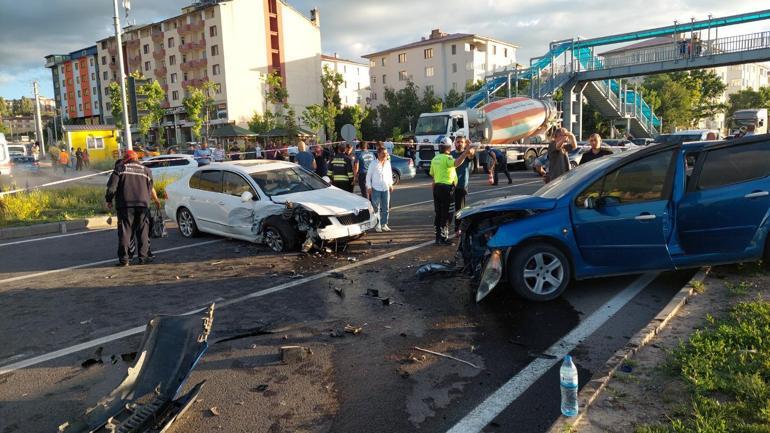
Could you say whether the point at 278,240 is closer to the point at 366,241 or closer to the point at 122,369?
the point at 366,241

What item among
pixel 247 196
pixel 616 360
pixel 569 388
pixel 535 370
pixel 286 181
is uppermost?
pixel 286 181

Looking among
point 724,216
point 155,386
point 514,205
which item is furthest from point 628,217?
point 155,386

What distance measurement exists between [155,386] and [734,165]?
19.3 feet

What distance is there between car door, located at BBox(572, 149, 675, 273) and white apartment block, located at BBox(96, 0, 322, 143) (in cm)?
6026

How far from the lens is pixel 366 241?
30.7 feet

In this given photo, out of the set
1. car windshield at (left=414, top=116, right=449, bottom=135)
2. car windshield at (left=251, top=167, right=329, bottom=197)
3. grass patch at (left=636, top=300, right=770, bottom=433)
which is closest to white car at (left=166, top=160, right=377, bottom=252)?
car windshield at (left=251, top=167, right=329, bottom=197)

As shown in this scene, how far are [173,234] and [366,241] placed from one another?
14.0ft

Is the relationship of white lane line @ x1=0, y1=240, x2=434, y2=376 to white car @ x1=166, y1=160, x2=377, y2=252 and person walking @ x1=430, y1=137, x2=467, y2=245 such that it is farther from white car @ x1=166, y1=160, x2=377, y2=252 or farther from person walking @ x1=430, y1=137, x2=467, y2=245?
white car @ x1=166, y1=160, x2=377, y2=252

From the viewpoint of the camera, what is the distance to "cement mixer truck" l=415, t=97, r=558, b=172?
79.5 ft

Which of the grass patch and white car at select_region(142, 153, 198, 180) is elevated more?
white car at select_region(142, 153, 198, 180)

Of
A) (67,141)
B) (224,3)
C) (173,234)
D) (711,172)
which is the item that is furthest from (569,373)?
(224,3)

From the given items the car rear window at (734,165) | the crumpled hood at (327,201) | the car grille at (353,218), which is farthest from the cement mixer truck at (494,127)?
the car rear window at (734,165)

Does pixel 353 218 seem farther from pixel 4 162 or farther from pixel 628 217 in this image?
pixel 4 162

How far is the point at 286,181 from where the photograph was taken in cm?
934
